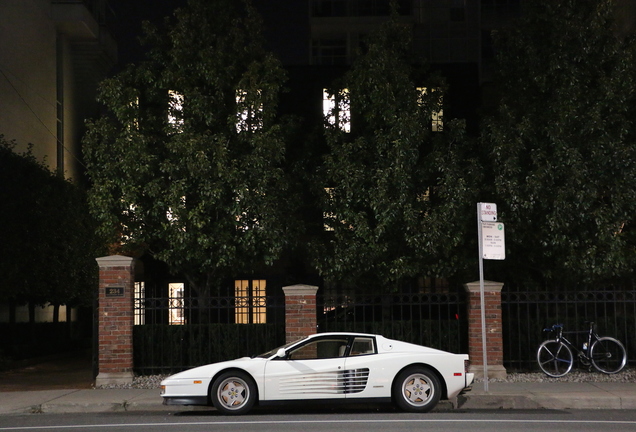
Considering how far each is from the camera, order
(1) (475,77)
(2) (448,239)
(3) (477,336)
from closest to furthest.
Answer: (3) (477,336) < (2) (448,239) < (1) (475,77)

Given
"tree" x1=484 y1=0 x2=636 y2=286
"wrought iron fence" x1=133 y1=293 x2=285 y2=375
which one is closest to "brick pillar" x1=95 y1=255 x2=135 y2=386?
"wrought iron fence" x1=133 y1=293 x2=285 y2=375

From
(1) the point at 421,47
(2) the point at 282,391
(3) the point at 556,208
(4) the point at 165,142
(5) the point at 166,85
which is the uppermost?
(1) the point at 421,47

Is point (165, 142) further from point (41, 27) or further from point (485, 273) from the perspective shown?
point (41, 27)

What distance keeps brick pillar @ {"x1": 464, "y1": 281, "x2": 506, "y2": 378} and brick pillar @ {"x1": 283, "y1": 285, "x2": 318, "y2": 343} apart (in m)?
2.97

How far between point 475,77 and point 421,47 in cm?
892

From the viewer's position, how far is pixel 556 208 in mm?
16328

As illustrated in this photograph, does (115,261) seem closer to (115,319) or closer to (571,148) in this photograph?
(115,319)

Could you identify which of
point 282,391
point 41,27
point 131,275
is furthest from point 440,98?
point 41,27

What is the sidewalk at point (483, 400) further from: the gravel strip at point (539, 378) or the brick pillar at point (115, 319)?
the brick pillar at point (115, 319)

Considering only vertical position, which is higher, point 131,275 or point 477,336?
point 131,275

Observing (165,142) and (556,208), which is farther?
(165,142)

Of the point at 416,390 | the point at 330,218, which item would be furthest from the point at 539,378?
the point at 330,218

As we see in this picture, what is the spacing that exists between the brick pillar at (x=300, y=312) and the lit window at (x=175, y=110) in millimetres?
4837

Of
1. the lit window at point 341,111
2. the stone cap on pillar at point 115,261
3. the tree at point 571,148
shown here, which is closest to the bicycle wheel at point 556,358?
the tree at point 571,148
